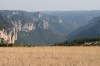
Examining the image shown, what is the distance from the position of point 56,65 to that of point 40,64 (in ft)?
4.91

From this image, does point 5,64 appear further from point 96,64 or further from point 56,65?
point 96,64

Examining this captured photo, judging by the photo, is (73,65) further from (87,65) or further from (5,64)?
(5,64)

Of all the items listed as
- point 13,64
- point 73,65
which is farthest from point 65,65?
point 13,64

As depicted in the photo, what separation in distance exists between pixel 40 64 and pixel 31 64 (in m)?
0.81

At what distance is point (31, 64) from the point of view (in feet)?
85.9

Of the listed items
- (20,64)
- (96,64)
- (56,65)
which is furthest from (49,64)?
(96,64)

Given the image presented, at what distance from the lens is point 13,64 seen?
2641cm

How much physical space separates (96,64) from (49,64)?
13.7 feet

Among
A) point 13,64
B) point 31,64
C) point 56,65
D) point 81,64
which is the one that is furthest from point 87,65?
point 13,64

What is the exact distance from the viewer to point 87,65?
25.5m

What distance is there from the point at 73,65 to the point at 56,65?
4.82 ft

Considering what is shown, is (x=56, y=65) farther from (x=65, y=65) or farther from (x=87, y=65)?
(x=87, y=65)

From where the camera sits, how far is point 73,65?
25.8 meters

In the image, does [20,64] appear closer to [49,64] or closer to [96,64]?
[49,64]
